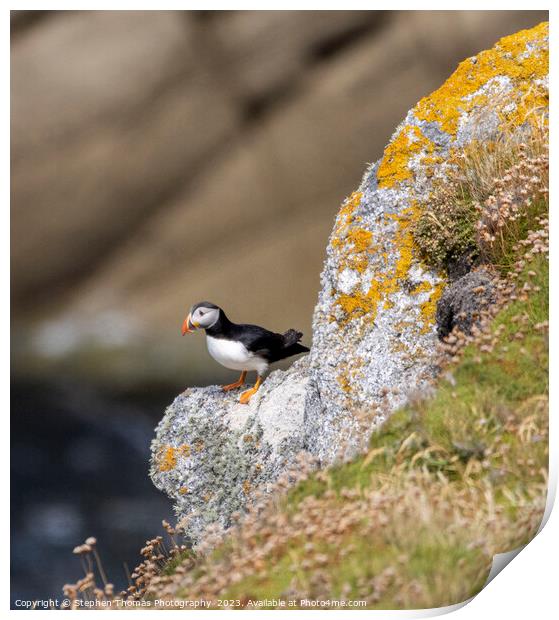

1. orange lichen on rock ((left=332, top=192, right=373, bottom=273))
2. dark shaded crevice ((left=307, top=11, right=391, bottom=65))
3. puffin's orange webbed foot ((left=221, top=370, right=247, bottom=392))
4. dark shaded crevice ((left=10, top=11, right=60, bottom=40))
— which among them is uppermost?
dark shaded crevice ((left=10, top=11, right=60, bottom=40))

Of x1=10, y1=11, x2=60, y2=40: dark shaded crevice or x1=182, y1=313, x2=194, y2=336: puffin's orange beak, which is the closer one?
x1=10, y1=11, x2=60, y2=40: dark shaded crevice

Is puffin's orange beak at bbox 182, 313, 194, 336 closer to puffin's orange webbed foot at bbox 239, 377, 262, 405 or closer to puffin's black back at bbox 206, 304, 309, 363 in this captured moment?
puffin's black back at bbox 206, 304, 309, 363

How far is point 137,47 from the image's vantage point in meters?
5.52

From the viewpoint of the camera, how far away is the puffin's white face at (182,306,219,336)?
6188mm

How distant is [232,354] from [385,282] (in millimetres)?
1152

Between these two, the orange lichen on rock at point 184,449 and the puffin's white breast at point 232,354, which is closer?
the puffin's white breast at point 232,354

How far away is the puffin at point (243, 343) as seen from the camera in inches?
256

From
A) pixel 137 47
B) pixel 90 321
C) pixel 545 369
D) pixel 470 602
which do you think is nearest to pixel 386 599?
pixel 470 602

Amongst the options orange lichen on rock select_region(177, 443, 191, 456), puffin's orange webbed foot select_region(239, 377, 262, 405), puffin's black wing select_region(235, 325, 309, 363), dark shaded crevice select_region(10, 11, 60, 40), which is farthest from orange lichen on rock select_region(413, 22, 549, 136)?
orange lichen on rock select_region(177, 443, 191, 456)

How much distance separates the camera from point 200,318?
6309 millimetres

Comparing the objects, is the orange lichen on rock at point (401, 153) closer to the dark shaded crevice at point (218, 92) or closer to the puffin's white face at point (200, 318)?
the dark shaded crevice at point (218, 92)

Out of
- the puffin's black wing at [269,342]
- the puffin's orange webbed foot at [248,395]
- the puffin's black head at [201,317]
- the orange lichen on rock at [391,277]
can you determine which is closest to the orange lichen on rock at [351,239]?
the orange lichen on rock at [391,277]

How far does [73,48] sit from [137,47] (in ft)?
1.12

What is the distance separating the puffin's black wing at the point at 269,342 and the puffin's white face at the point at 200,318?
0.25m
